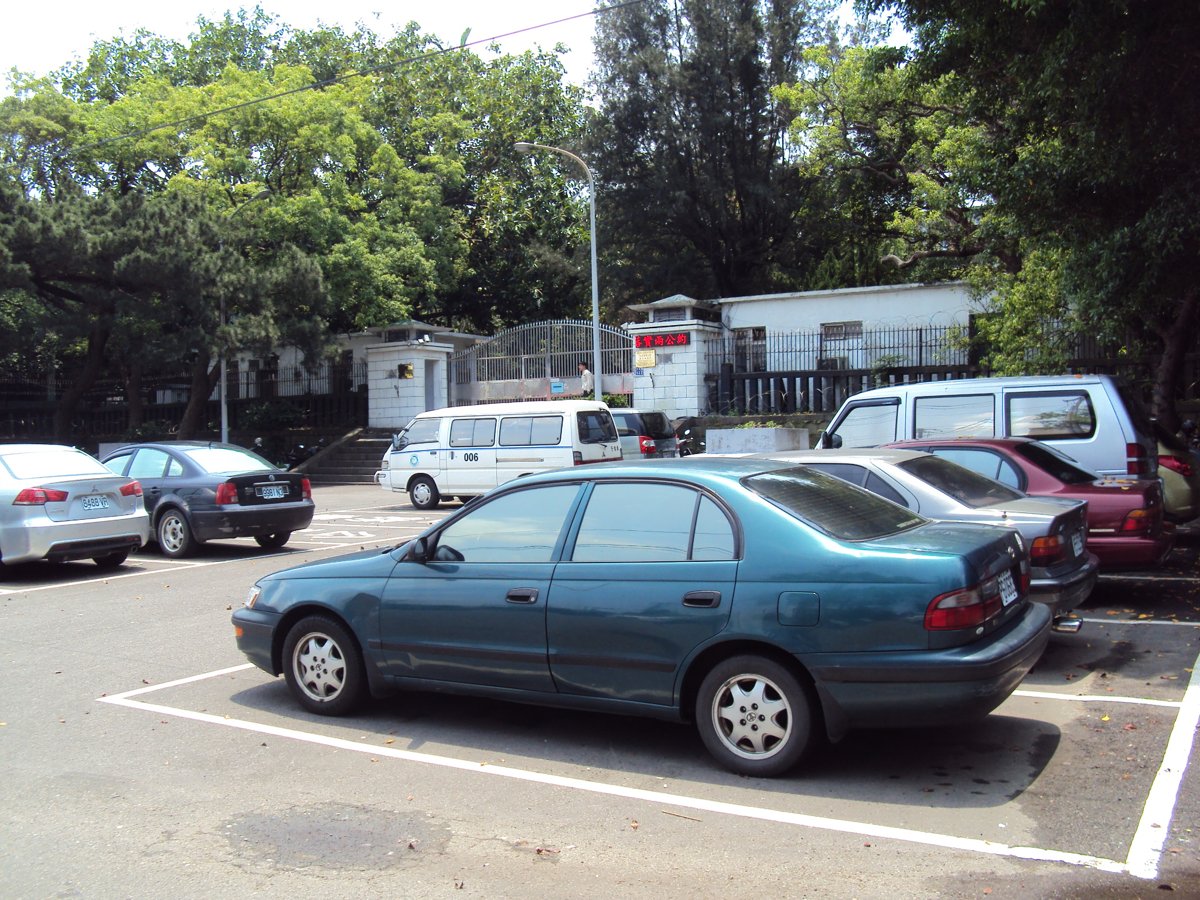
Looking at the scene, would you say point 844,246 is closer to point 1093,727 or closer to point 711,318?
point 711,318

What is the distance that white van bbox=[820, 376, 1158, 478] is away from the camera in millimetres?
9383

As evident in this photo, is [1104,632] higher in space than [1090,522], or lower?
lower

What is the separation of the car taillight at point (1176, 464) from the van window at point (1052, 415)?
1.92 meters

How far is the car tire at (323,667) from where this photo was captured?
605 centimetres

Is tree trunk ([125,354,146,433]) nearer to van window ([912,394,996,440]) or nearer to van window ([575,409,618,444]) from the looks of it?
van window ([575,409,618,444])

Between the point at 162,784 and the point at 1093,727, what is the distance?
496 centimetres

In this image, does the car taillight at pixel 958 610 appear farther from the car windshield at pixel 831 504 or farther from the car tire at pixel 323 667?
the car tire at pixel 323 667

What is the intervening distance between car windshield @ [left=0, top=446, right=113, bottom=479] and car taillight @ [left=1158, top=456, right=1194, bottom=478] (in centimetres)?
1195

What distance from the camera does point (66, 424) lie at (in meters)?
31.0

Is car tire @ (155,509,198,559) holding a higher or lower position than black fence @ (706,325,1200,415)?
lower

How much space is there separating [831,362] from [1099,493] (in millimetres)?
17013

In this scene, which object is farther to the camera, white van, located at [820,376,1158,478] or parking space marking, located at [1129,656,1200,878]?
white van, located at [820,376,1158,478]

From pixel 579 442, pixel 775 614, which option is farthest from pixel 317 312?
pixel 775 614

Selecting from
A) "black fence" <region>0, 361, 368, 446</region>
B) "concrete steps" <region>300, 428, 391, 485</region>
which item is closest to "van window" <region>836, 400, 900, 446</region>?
"concrete steps" <region>300, 428, 391, 485</region>
